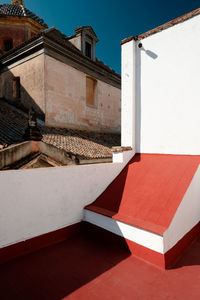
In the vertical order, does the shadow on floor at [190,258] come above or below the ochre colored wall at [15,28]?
below

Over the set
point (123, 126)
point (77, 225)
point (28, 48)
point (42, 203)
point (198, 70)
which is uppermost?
point (28, 48)

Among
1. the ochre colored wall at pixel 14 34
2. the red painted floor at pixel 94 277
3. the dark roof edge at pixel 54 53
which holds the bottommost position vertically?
the red painted floor at pixel 94 277

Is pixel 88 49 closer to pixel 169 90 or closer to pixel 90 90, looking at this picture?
pixel 90 90

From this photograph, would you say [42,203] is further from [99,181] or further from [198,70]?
[198,70]

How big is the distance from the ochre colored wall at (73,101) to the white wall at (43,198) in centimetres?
742

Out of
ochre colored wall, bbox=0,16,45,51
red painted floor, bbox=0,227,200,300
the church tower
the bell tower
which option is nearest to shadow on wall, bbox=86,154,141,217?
red painted floor, bbox=0,227,200,300

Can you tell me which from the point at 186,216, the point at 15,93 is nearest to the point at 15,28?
the point at 15,93

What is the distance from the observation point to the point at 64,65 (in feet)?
37.8

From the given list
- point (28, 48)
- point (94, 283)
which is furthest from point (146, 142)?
point (28, 48)

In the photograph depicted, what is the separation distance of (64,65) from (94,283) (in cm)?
1185

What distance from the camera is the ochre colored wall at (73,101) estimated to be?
10867mm

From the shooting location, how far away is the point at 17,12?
53.7ft

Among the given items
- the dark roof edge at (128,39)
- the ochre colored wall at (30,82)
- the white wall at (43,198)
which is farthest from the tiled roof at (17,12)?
the white wall at (43,198)

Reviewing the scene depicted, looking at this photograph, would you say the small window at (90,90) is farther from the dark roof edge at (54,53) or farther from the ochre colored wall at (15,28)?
the ochre colored wall at (15,28)
